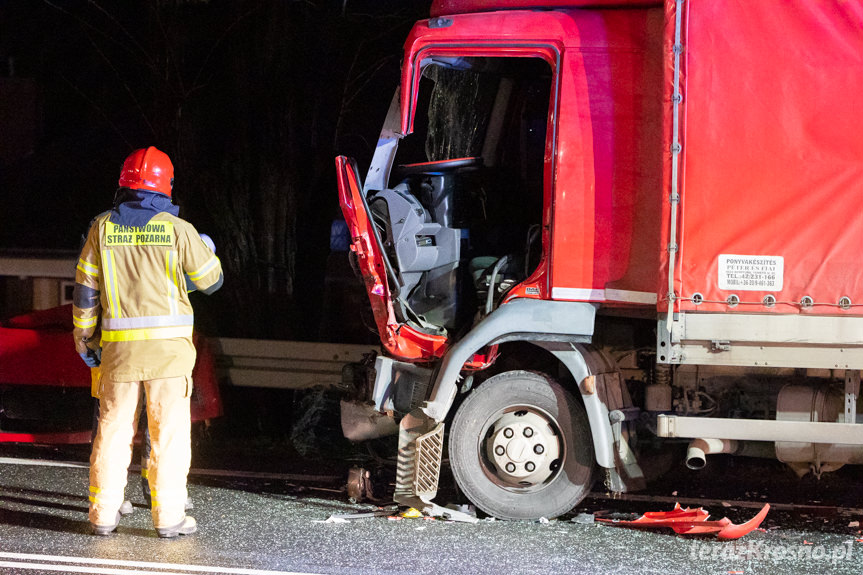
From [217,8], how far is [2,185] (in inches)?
273

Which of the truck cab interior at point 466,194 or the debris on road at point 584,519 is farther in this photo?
the truck cab interior at point 466,194

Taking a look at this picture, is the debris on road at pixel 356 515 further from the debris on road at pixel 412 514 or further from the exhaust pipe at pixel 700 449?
the exhaust pipe at pixel 700 449

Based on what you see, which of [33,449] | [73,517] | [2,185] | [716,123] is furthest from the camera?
[2,185]

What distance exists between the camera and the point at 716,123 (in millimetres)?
5066

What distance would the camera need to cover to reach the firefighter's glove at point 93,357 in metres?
5.38

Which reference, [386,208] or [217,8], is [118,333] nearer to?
[386,208]

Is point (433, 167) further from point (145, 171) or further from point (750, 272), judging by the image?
point (750, 272)

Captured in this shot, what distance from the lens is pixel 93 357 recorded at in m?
5.41

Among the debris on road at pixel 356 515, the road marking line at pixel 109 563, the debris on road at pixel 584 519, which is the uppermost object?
the road marking line at pixel 109 563

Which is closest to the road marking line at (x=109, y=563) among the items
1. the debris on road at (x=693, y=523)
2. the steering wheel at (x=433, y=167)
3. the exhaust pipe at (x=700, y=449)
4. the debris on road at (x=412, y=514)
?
the debris on road at (x=412, y=514)

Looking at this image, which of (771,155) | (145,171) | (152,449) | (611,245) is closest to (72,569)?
(152,449)

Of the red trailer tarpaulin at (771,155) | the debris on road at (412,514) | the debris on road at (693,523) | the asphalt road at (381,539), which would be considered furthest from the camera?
the debris on road at (412,514)

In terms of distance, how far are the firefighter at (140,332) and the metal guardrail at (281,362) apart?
2486 mm

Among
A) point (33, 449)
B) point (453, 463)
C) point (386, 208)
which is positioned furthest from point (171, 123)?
point (453, 463)
